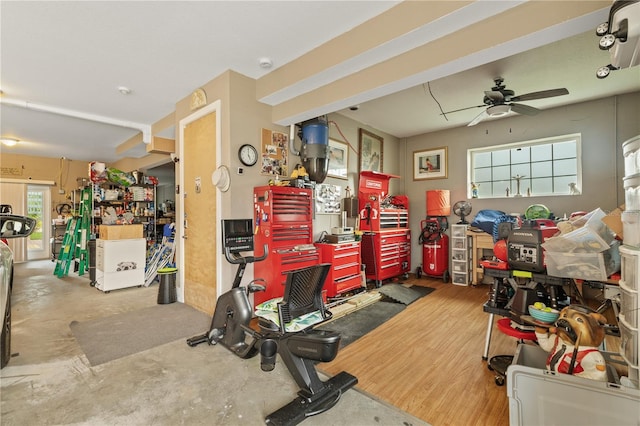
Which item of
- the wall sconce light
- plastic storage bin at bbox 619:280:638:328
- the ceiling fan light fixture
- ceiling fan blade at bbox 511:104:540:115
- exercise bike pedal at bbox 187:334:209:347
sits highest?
the wall sconce light

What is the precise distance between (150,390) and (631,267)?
3.03m

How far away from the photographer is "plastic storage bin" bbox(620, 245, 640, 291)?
4.68ft

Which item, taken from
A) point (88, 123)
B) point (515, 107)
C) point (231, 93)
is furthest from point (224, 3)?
point (88, 123)

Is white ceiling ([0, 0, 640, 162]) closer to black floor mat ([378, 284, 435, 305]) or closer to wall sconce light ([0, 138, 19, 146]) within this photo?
wall sconce light ([0, 138, 19, 146])

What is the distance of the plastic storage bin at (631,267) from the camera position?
143 centimetres

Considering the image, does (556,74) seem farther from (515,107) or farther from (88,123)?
Answer: (88,123)

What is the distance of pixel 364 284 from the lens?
14.5 feet

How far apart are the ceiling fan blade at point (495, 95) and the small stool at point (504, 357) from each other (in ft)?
8.19

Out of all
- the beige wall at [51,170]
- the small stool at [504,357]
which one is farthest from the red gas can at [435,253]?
the beige wall at [51,170]

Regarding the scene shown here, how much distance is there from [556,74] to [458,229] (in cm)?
253

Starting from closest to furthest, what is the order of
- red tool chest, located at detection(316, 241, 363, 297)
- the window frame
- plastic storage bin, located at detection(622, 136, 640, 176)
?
1. plastic storage bin, located at detection(622, 136, 640, 176)
2. red tool chest, located at detection(316, 241, 363, 297)
3. the window frame

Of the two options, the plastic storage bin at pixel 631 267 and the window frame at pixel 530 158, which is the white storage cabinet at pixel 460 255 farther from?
the plastic storage bin at pixel 631 267

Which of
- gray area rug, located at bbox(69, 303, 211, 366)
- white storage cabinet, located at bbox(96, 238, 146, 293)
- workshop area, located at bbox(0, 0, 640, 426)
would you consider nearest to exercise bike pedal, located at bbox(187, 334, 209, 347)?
workshop area, located at bbox(0, 0, 640, 426)

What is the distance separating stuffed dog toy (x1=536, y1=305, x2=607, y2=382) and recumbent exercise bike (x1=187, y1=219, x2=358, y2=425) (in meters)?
Result: 1.24
